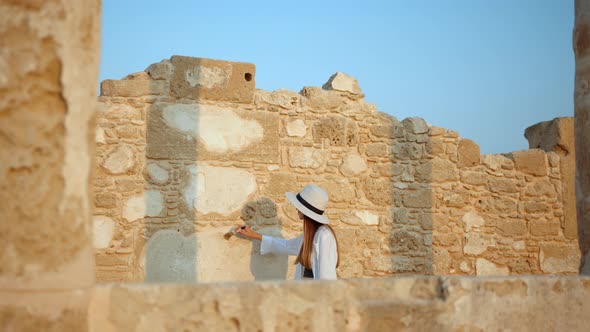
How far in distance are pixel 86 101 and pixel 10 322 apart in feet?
2.30

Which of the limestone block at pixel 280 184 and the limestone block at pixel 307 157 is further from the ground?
the limestone block at pixel 307 157

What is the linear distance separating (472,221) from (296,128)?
1.95 metres

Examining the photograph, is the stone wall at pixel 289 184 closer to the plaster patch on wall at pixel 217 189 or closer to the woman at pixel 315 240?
the plaster patch on wall at pixel 217 189

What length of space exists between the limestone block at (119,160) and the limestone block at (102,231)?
39cm

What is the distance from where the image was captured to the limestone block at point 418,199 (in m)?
5.60

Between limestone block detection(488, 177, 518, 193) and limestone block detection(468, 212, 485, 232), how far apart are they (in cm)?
32

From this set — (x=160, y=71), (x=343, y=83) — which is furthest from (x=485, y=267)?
(x=160, y=71)

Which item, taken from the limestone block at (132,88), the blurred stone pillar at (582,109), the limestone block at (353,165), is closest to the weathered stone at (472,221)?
the limestone block at (353,165)

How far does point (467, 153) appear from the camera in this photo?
5.80 metres

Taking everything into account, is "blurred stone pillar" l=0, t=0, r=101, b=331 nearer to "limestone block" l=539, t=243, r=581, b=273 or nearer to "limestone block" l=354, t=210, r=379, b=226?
"limestone block" l=354, t=210, r=379, b=226

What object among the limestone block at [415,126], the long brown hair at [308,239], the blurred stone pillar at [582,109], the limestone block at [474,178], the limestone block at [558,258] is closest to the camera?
the blurred stone pillar at [582,109]

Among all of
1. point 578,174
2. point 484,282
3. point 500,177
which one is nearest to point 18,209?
point 484,282

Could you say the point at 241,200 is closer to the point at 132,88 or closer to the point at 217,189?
the point at 217,189

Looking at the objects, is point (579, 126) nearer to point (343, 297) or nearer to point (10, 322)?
point (343, 297)
